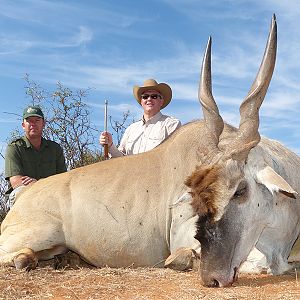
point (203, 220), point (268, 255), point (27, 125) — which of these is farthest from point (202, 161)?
point (27, 125)

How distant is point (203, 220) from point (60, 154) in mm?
4102

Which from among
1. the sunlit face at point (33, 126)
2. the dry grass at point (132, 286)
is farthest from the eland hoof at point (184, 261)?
the sunlit face at point (33, 126)

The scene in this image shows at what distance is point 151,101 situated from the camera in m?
6.84

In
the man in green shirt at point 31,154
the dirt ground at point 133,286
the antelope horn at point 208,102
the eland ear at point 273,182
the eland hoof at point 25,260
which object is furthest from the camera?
the man in green shirt at point 31,154

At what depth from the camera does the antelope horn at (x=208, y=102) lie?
4.25 meters

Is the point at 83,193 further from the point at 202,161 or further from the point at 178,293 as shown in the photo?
the point at 178,293

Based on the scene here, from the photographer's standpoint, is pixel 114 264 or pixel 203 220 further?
pixel 114 264

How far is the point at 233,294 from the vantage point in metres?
3.21

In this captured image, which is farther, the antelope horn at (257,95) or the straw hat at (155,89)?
the straw hat at (155,89)

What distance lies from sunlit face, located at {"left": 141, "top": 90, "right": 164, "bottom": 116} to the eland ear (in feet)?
10.2

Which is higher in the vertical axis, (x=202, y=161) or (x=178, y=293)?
(x=202, y=161)

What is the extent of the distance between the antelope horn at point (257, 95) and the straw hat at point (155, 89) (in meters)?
2.77

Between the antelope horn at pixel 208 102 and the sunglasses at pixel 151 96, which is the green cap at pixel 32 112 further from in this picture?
the antelope horn at pixel 208 102

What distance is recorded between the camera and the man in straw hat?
6.54 meters
